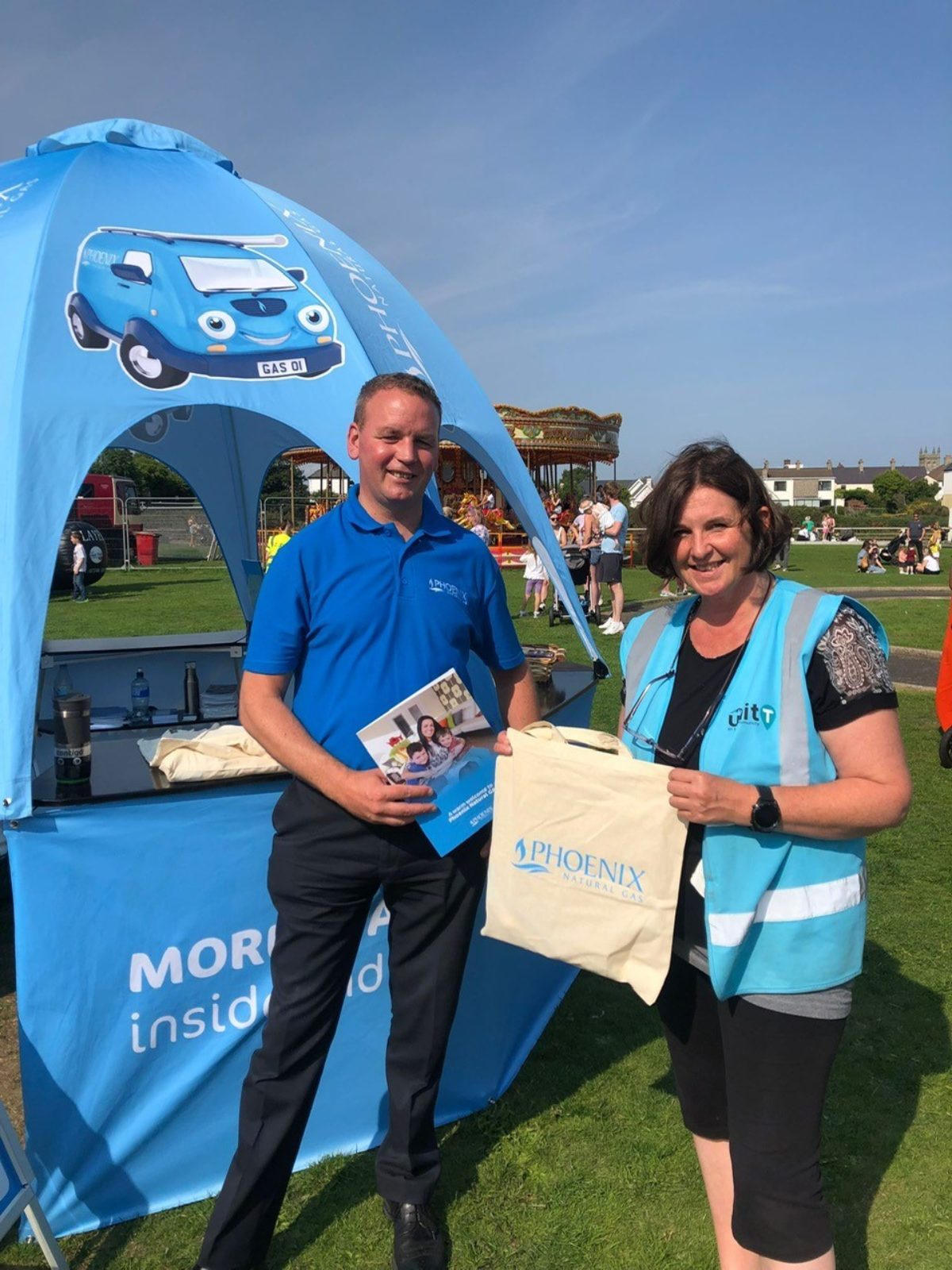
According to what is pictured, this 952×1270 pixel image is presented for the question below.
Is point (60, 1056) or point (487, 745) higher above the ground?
point (487, 745)

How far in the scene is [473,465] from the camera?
29875 mm

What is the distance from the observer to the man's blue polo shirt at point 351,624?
7.52 ft

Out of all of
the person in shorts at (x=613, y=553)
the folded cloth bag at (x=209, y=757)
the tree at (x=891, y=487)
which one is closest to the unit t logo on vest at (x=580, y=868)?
the folded cloth bag at (x=209, y=757)

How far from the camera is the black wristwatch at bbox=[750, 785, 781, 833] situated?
178 cm

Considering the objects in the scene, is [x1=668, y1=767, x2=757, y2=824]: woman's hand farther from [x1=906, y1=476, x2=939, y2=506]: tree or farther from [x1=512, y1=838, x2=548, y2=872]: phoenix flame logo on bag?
[x1=906, y1=476, x2=939, y2=506]: tree

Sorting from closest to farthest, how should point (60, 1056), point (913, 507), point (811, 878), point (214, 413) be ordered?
1. point (811, 878)
2. point (60, 1056)
3. point (214, 413)
4. point (913, 507)

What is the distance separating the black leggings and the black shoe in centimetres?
96

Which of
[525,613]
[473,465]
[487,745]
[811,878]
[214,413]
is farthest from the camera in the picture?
[473,465]

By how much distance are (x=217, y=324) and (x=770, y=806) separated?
237cm

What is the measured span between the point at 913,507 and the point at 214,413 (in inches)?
2438

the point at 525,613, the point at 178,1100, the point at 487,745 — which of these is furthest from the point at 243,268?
the point at 525,613

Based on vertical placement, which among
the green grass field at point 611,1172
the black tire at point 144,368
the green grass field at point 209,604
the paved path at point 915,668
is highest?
the black tire at point 144,368

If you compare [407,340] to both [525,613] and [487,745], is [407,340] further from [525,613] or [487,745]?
[525,613]

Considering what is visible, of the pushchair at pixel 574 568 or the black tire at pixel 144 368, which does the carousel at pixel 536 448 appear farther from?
the black tire at pixel 144 368
